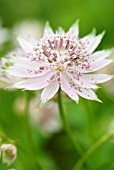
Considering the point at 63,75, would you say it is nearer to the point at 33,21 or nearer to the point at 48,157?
the point at 48,157

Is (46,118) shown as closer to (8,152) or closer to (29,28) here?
(8,152)

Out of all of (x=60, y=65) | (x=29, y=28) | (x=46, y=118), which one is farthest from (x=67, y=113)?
(x=60, y=65)

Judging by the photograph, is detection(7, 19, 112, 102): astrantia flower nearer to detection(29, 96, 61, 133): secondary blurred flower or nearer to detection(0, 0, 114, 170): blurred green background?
detection(0, 0, 114, 170): blurred green background

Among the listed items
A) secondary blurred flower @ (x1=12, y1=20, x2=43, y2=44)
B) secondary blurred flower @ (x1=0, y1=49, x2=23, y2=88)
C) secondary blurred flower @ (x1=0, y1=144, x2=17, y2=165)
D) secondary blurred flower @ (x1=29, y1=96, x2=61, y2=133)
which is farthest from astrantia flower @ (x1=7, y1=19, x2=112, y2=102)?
secondary blurred flower @ (x1=12, y1=20, x2=43, y2=44)

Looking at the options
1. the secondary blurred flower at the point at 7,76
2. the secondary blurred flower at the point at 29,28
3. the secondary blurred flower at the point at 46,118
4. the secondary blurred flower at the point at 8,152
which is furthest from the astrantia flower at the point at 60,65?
the secondary blurred flower at the point at 29,28

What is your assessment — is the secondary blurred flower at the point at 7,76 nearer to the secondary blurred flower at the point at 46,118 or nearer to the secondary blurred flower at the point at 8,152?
the secondary blurred flower at the point at 8,152

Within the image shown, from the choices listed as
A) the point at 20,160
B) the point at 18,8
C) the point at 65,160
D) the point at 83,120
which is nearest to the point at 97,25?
the point at 18,8
